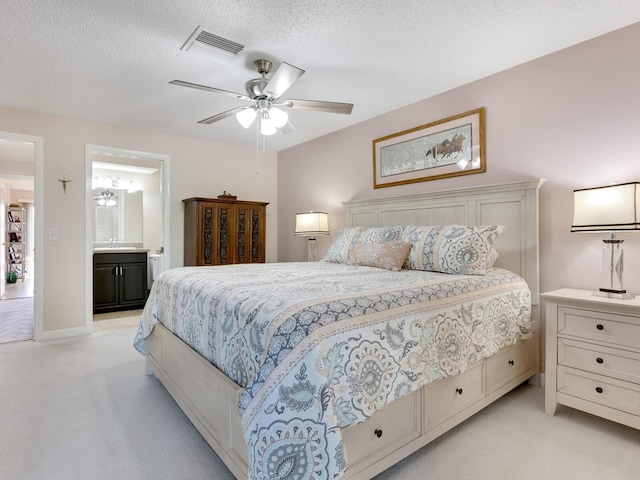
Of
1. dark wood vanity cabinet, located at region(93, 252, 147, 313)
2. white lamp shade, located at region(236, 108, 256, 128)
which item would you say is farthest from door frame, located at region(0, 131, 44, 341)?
white lamp shade, located at region(236, 108, 256, 128)

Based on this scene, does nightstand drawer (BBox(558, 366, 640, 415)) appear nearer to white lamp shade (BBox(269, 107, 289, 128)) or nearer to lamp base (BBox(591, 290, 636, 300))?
lamp base (BBox(591, 290, 636, 300))

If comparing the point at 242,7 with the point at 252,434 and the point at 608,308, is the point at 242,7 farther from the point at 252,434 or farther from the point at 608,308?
the point at 608,308

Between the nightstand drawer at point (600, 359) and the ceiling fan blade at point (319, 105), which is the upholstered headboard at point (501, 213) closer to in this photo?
the nightstand drawer at point (600, 359)

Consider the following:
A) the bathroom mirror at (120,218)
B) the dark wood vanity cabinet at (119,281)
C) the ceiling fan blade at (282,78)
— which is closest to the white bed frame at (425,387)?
the ceiling fan blade at (282,78)

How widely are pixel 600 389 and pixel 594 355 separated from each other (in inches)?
7.2

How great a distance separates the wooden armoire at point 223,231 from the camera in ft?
13.9

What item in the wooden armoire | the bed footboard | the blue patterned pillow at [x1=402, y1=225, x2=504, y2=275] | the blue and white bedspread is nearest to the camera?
the blue and white bedspread

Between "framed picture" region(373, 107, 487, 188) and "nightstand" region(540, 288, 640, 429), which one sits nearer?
"nightstand" region(540, 288, 640, 429)

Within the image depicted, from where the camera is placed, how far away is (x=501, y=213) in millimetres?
2676

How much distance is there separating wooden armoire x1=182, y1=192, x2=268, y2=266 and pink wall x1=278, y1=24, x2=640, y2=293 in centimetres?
240

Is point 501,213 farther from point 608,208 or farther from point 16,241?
point 16,241

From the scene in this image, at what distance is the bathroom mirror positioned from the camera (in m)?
6.04

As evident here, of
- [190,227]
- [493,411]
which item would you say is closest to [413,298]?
[493,411]

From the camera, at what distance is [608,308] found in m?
1.84
